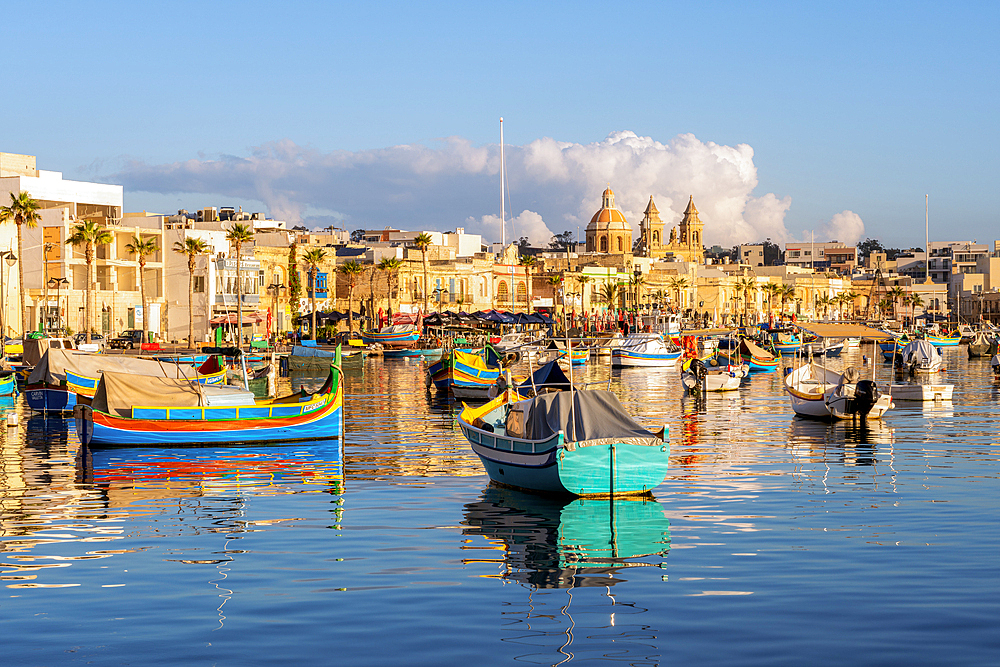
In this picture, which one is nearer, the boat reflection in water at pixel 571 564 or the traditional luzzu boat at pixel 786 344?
the boat reflection in water at pixel 571 564

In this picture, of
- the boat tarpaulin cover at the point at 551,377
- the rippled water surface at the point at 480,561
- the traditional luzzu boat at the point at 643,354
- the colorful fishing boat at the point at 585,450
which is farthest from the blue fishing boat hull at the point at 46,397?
the traditional luzzu boat at the point at 643,354

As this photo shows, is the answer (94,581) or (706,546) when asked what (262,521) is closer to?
(94,581)

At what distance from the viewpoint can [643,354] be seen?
96312 mm

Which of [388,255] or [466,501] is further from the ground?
[388,255]

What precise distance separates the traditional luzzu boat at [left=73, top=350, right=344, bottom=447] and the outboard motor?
2108 cm

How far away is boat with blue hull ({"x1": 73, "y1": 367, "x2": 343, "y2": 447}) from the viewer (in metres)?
34.9

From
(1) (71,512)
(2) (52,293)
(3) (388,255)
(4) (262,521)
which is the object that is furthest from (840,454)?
(3) (388,255)

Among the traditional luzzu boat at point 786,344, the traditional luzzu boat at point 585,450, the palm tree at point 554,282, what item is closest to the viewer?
the traditional luzzu boat at point 585,450

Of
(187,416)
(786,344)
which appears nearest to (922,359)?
(786,344)

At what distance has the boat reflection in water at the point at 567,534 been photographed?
1803cm

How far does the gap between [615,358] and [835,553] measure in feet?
252

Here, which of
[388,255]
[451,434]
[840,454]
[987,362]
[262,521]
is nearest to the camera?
[262,521]

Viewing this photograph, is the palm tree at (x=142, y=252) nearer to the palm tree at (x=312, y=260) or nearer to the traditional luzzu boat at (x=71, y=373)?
the palm tree at (x=312, y=260)

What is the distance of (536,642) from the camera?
1374cm
